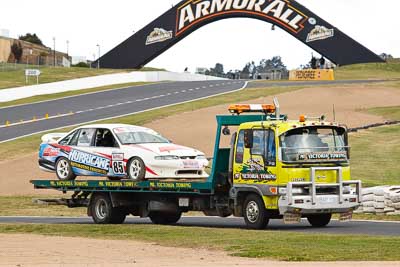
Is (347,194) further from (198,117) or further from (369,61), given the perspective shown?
(369,61)

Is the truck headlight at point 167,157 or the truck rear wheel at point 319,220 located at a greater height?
the truck headlight at point 167,157

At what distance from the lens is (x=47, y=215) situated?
89.4 ft

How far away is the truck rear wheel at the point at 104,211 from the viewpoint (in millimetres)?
22281

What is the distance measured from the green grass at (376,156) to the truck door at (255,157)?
9.11 metres

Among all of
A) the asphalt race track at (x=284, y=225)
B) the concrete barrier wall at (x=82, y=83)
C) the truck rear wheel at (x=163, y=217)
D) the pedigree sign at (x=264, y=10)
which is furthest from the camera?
the pedigree sign at (x=264, y=10)

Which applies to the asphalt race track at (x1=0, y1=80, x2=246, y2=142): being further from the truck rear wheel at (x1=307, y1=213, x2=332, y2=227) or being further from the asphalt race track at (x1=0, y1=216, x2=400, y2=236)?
the truck rear wheel at (x1=307, y1=213, x2=332, y2=227)

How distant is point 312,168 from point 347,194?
107 centimetres

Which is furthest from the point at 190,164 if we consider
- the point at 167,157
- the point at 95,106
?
the point at 95,106

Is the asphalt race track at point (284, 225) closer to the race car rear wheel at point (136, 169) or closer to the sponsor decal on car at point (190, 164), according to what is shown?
the sponsor decal on car at point (190, 164)

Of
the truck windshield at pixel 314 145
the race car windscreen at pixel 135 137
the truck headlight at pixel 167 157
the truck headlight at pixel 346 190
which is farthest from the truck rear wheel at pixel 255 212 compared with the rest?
the race car windscreen at pixel 135 137

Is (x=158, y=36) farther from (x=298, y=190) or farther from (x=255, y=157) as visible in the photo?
(x=298, y=190)

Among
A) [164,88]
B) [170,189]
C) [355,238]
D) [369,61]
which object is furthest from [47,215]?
[369,61]

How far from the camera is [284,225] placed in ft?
70.1

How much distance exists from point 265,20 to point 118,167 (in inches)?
2841
